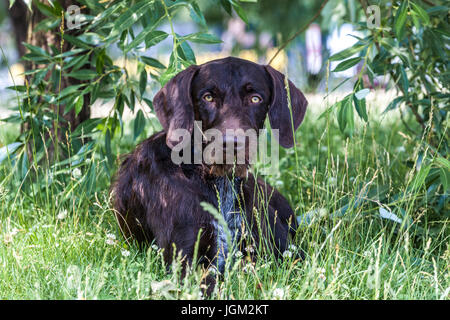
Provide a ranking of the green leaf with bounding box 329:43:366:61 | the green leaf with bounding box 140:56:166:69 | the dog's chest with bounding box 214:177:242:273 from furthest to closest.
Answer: the green leaf with bounding box 140:56:166:69
the green leaf with bounding box 329:43:366:61
the dog's chest with bounding box 214:177:242:273

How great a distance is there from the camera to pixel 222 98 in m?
2.86

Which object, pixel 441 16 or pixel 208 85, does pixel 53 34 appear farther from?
pixel 441 16

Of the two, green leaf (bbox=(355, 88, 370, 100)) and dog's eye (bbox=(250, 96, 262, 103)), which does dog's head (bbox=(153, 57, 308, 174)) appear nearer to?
dog's eye (bbox=(250, 96, 262, 103))

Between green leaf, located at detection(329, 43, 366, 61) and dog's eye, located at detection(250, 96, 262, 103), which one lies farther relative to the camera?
green leaf, located at detection(329, 43, 366, 61)

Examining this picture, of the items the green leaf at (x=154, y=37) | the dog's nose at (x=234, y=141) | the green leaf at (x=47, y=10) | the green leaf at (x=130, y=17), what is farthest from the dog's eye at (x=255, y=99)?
the green leaf at (x=47, y=10)

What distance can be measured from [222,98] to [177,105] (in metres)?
0.24

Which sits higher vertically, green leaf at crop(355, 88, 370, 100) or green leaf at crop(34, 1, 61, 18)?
green leaf at crop(34, 1, 61, 18)

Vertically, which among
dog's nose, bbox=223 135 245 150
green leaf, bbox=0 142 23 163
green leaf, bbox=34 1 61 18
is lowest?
green leaf, bbox=0 142 23 163

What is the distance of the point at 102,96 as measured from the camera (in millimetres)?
3805

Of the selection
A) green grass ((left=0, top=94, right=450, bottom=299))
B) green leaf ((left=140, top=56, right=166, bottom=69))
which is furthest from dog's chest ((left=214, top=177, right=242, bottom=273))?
green leaf ((left=140, top=56, right=166, bottom=69))

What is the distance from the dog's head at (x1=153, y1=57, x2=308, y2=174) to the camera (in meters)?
2.83

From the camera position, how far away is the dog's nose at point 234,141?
2714mm

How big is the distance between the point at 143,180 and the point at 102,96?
91cm
